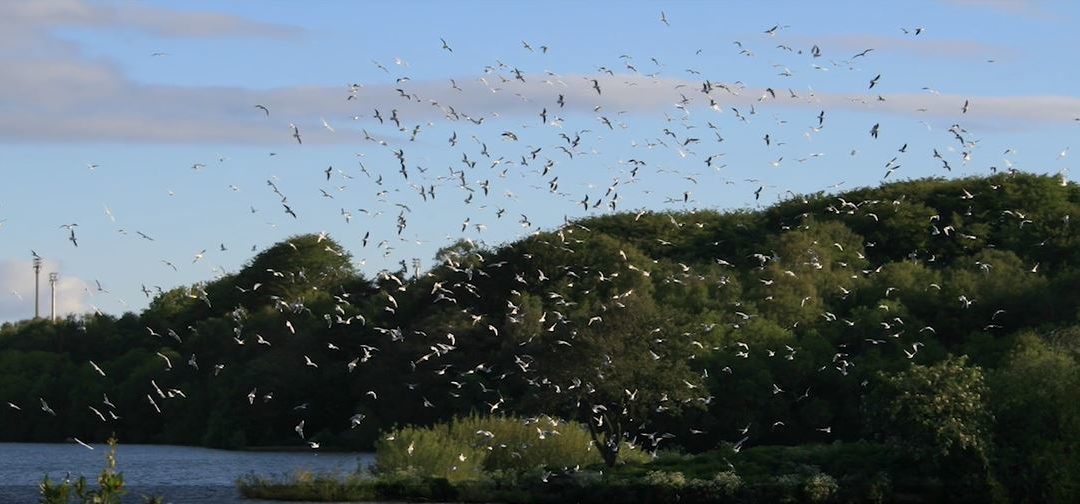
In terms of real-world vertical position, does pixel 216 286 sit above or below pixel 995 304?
Answer: above

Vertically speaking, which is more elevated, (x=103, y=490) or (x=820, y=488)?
(x=103, y=490)

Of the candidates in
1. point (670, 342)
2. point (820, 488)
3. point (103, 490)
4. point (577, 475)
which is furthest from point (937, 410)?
point (103, 490)

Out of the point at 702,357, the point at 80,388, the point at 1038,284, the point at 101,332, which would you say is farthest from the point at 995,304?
the point at 101,332

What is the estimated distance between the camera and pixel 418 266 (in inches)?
4488

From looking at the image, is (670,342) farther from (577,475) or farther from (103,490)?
(103,490)

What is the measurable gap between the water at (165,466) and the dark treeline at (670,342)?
343cm

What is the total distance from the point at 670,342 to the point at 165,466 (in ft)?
95.5

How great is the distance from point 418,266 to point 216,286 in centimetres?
3467

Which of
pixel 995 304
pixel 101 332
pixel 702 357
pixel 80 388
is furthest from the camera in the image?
pixel 101 332

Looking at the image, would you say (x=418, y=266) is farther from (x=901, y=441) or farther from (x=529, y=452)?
(x=901, y=441)

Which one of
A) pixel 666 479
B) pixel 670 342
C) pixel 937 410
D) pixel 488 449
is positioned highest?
pixel 670 342

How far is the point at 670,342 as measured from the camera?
2854 inches

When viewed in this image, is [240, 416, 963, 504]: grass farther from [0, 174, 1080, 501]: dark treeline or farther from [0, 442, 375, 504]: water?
[0, 442, 375, 504]: water

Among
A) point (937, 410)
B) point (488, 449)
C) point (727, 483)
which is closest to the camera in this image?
point (937, 410)
